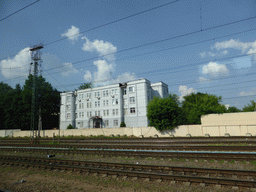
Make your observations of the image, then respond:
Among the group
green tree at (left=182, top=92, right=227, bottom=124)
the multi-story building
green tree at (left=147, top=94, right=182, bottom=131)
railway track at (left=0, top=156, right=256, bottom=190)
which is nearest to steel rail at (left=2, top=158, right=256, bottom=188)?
railway track at (left=0, top=156, right=256, bottom=190)

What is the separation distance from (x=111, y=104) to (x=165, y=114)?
24.7m

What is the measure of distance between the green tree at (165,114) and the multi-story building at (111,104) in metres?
16.4

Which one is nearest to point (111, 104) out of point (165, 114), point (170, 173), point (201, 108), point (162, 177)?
point (165, 114)

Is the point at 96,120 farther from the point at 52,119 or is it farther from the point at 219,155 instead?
the point at 219,155

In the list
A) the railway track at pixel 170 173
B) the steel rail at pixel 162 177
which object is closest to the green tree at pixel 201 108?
the railway track at pixel 170 173

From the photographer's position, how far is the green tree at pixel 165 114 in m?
29.2

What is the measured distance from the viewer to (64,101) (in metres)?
59.9

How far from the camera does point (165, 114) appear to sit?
29438mm

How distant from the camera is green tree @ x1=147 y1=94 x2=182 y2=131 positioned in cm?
2923

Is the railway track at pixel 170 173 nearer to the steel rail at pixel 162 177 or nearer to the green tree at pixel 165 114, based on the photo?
the steel rail at pixel 162 177

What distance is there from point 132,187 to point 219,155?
7210 mm

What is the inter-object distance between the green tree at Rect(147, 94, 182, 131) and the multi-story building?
53.9 feet

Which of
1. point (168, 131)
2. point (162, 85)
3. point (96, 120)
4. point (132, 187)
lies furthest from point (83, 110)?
point (132, 187)

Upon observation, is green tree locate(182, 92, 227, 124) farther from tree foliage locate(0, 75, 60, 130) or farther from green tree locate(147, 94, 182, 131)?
tree foliage locate(0, 75, 60, 130)
